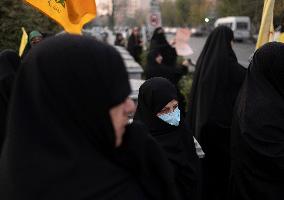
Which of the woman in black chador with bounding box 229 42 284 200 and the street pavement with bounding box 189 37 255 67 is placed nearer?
the woman in black chador with bounding box 229 42 284 200

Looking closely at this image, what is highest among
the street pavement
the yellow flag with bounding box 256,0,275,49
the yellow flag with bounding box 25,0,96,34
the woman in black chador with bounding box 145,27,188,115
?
the yellow flag with bounding box 25,0,96,34

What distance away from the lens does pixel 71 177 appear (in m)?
1.58

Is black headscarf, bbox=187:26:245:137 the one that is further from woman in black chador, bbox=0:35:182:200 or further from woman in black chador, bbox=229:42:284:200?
woman in black chador, bbox=0:35:182:200

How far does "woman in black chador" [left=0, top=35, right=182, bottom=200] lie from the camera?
150cm

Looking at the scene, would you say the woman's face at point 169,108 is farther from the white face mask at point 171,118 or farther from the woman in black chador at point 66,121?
the woman in black chador at point 66,121

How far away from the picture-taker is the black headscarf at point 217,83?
185 inches

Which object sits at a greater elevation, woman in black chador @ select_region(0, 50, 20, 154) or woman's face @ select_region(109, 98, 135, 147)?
woman's face @ select_region(109, 98, 135, 147)

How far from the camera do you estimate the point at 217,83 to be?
4770 mm

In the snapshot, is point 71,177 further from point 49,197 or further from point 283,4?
point 283,4

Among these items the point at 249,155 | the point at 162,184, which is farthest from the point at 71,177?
the point at 249,155

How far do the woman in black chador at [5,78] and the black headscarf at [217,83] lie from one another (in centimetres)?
208

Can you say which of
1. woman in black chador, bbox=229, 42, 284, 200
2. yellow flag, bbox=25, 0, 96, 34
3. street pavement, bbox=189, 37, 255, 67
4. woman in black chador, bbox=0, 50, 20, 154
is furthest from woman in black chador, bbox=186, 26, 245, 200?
street pavement, bbox=189, 37, 255, 67

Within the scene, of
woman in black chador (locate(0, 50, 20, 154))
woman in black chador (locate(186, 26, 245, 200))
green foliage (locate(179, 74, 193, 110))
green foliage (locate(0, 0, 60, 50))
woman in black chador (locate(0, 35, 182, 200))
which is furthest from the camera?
green foliage (locate(0, 0, 60, 50))

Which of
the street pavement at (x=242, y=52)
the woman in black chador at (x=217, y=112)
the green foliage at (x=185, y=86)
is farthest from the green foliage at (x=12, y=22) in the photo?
the street pavement at (x=242, y=52)
